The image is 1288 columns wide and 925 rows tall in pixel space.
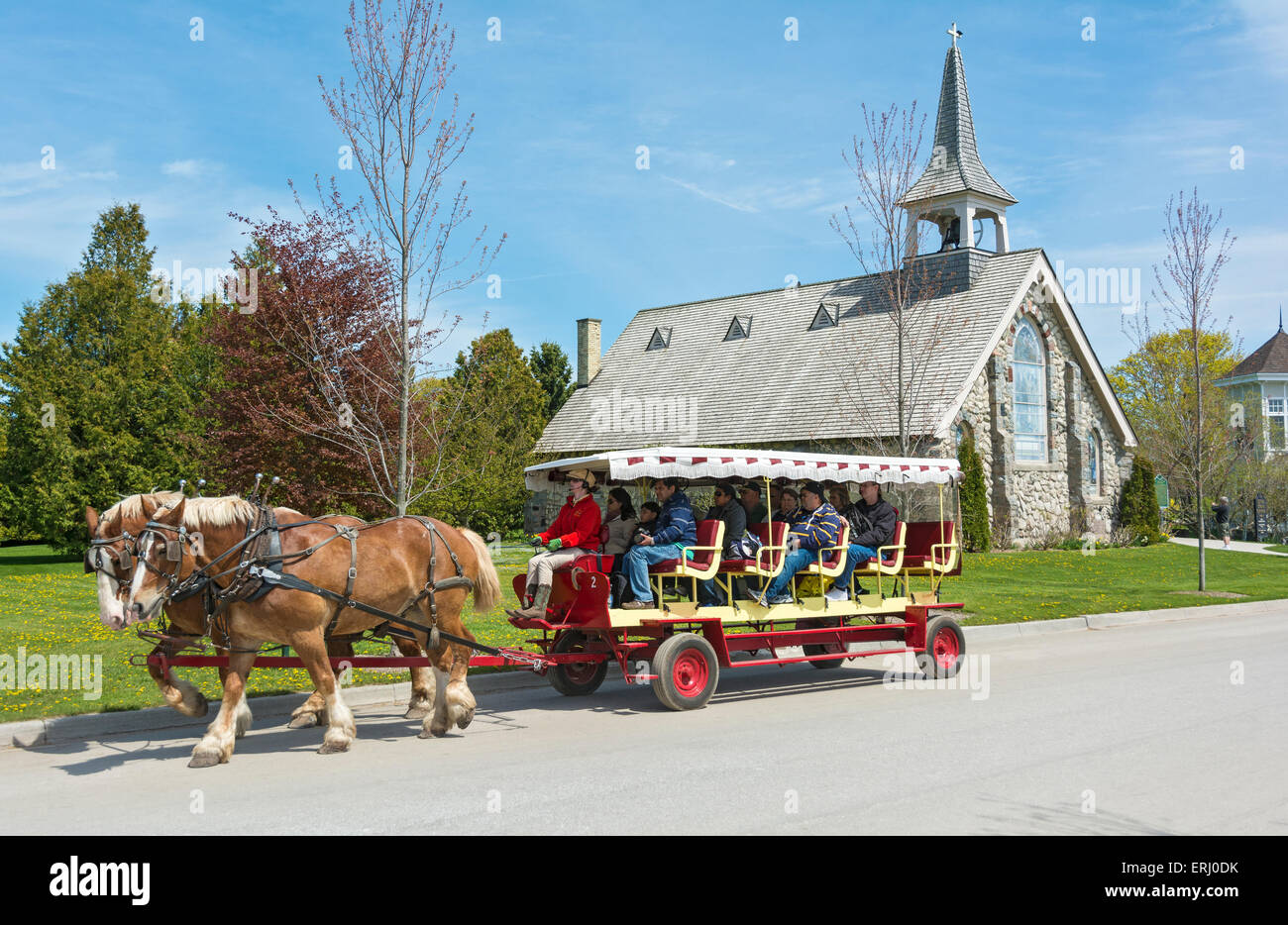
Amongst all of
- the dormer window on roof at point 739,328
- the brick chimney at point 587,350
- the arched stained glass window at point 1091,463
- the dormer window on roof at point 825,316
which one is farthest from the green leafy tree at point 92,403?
the arched stained glass window at point 1091,463

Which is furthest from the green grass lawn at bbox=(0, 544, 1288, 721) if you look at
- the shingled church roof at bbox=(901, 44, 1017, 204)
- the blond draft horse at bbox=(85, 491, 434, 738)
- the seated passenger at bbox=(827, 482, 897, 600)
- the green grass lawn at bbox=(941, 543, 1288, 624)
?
the shingled church roof at bbox=(901, 44, 1017, 204)

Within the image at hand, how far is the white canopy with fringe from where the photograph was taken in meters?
9.70

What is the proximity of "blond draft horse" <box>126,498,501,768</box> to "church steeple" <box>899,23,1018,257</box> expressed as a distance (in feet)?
89.6

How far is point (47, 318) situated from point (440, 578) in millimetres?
32433

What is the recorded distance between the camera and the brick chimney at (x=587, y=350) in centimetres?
4272

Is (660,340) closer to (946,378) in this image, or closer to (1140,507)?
(946,378)

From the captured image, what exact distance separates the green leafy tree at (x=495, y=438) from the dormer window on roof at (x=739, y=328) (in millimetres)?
8423

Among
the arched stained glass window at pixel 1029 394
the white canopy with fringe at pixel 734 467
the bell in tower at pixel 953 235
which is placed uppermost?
the bell in tower at pixel 953 235

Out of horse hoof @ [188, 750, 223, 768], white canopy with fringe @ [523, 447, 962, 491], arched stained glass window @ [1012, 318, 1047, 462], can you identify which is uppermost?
arched stained glass window @ [1012, 318, 1047, 462]

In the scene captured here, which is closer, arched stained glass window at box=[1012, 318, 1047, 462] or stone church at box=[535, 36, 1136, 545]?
stone church at box=[535, 36, 1136, 545]

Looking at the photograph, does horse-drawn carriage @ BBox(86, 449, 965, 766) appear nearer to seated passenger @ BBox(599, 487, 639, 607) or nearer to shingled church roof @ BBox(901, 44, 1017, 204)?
seated passenger @ BBox(599, 487, 639, 607)

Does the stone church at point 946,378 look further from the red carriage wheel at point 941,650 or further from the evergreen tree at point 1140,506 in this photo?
the red carriage wheel at point 941,650

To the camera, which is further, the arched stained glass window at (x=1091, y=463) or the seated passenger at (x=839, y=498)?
the arched stained glass window at (x=1091, y=463)
